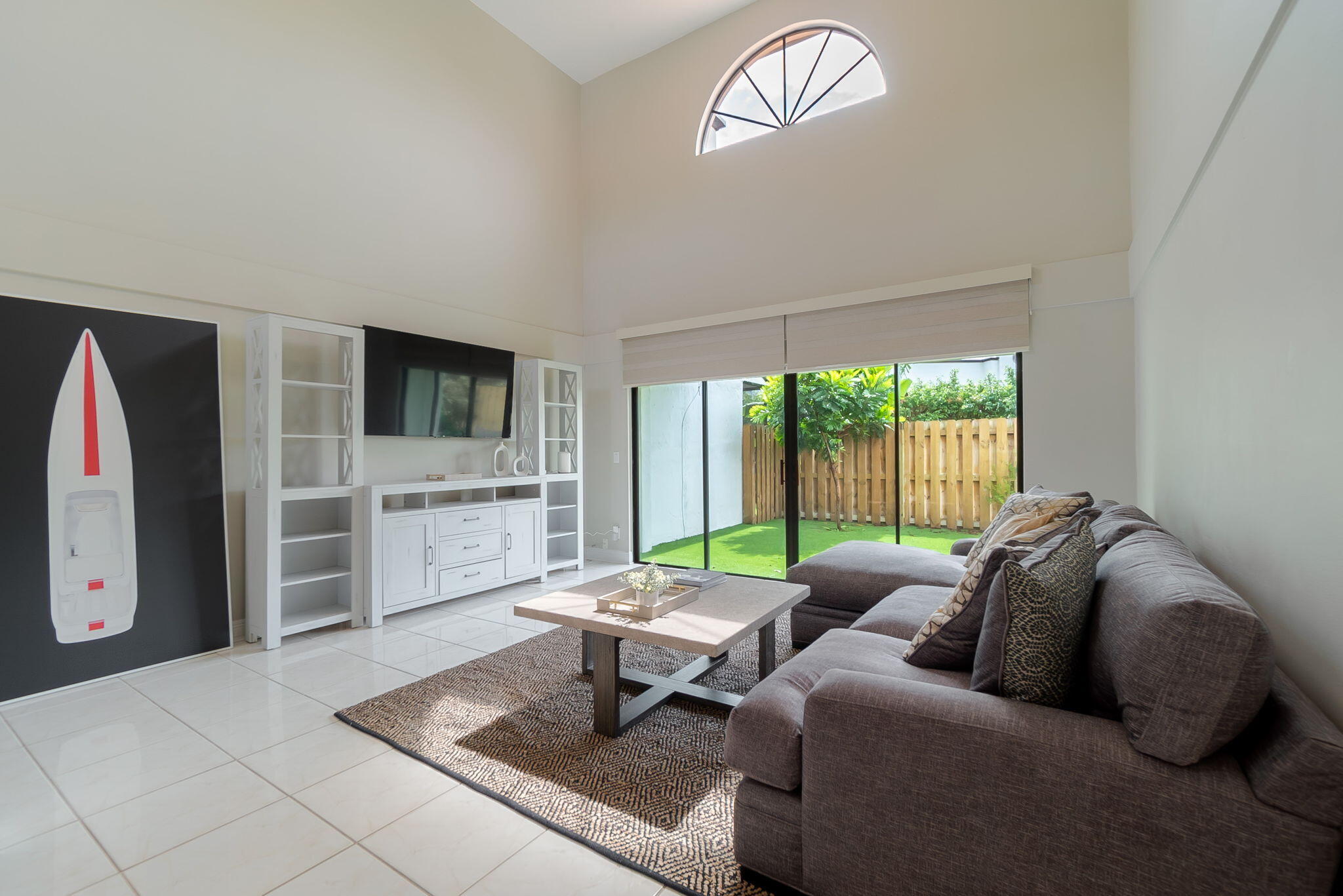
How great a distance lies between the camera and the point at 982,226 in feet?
13.5

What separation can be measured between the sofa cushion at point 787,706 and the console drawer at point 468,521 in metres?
3.16

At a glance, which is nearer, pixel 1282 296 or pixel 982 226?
pixel 1282 296

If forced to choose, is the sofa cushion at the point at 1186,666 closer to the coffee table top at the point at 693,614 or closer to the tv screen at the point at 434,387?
the coffee table top at the point at 693,614

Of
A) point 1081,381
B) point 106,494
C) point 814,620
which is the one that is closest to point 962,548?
point 814,620

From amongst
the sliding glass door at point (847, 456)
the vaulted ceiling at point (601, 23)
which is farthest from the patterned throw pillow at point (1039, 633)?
the vaulted ceiling at point (601, 23)

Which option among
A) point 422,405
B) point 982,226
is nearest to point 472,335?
point 422,405

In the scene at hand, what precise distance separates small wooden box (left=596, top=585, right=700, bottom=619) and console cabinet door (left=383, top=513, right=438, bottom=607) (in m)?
2.06

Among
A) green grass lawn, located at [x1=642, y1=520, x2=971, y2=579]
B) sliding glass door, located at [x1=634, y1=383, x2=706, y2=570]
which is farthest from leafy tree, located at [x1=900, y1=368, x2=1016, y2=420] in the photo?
sliding glass door, located at [x1=634, y1=383, x2=706, y2=570]

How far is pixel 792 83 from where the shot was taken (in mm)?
5012

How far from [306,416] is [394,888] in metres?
3.36

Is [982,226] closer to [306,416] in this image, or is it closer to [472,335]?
[472,335]

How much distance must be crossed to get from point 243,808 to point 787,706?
182 centimetres

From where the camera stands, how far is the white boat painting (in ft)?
9.48

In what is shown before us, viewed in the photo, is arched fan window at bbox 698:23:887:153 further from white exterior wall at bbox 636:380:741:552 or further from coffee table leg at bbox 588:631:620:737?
coffee table leg at bbox 588:631:620:737
